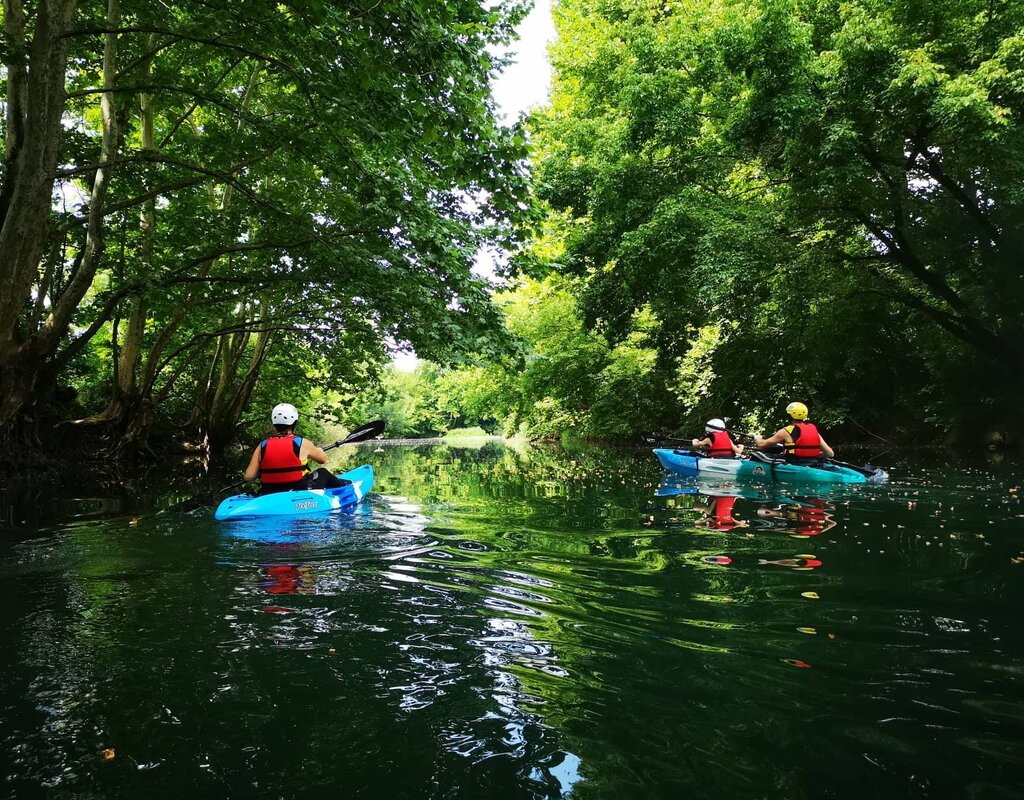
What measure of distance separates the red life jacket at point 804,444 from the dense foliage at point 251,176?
578 centimetres

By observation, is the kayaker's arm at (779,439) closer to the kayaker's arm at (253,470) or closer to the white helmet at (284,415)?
the white helmet at (284,415)

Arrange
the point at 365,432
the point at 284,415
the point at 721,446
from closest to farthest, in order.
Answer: the point at 284,415
the point at 365,432
the point at 721,446

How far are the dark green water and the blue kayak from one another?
3.19 feet

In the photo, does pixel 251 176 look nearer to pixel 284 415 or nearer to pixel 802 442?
pixel 284 415

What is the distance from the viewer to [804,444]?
10836 mm

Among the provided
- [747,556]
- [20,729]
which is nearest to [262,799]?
[20,729]

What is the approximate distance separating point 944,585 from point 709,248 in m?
11.4

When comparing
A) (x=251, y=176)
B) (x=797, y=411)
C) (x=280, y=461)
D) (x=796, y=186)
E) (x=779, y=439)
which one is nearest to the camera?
(x=280, y=461)

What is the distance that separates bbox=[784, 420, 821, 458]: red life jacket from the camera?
35.5ft

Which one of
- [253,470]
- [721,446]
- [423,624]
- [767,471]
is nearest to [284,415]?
[253,470]

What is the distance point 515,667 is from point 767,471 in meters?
9.29

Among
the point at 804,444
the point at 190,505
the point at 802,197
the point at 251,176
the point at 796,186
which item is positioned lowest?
the point at 190,505

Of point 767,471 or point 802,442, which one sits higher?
point 802,442

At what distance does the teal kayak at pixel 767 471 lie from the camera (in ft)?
33.8
